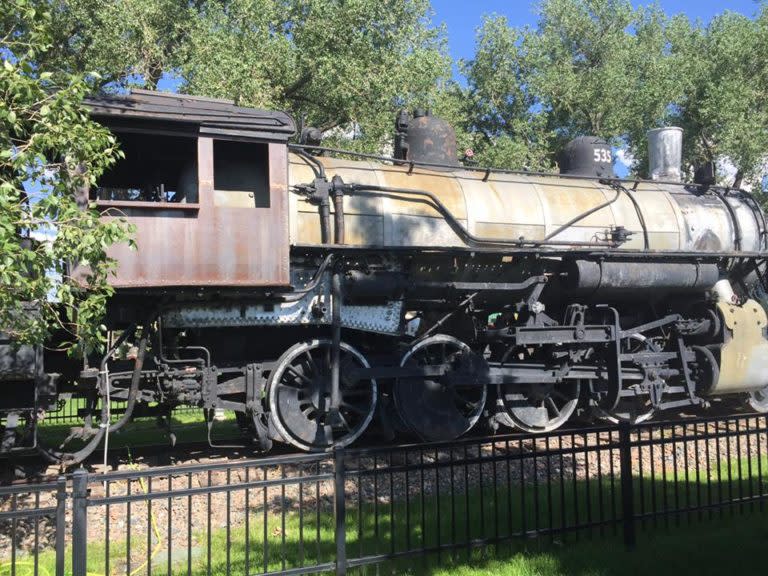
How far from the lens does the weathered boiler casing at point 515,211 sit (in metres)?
8.06

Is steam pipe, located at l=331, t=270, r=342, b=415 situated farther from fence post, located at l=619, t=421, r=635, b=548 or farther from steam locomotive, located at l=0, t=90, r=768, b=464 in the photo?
fence post, located at l=619, t=421, r=635, b=548

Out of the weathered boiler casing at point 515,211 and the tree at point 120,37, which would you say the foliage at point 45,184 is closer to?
the weathered boiler casing at point 515,211

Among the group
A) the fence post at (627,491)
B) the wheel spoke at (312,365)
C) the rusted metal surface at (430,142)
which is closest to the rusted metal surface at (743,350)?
the rusted metal surface at (430,142)

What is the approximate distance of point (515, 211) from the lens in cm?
895

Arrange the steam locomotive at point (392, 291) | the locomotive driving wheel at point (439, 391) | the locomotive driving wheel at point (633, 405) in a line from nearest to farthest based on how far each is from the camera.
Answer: the steam locomotive at point (392, 291) < the locomotive driving wheel at point (439, 391) < the locomotive driving wheel at point (633, 405)

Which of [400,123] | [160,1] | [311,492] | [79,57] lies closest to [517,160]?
[160,1]

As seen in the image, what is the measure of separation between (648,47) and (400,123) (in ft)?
78.8

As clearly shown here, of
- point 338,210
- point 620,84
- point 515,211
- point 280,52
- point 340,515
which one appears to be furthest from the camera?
point 620,84

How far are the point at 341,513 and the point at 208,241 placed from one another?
3.60 m

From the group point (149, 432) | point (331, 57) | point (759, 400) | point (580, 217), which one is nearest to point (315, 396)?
point (149, 432)

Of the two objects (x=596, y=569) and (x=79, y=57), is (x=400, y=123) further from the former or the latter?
(x=79, y=57)

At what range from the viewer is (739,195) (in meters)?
10.9

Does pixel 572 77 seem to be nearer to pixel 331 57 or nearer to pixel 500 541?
pixel 331 57

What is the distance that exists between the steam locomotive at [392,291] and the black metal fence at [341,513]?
1.15m
